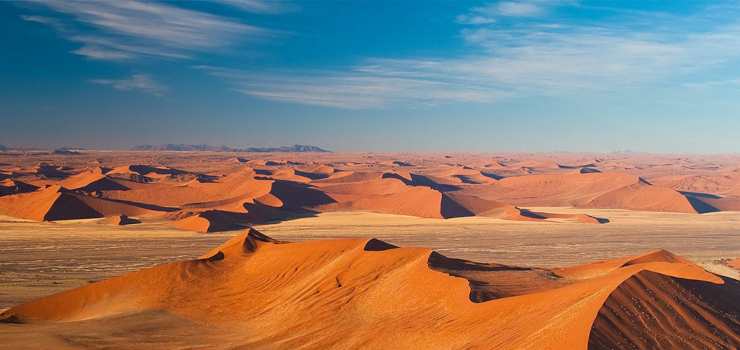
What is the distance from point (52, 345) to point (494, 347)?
9828 mm

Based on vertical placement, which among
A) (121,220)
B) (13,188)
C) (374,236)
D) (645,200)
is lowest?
(13,188)

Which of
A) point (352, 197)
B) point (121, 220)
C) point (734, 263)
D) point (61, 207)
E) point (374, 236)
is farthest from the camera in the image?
point (352, 197)

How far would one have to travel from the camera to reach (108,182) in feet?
218

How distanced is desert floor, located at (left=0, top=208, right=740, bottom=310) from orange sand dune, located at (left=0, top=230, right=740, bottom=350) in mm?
2764

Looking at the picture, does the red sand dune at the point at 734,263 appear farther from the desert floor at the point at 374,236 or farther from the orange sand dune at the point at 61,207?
the orange sand dune at the point at 61,207

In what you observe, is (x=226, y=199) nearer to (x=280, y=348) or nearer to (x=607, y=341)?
(x=280, y=348)

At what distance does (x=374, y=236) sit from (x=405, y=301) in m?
23.9

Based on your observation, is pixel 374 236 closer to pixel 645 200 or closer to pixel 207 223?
pixel 207 223

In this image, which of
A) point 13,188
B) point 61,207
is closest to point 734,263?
point 61,207

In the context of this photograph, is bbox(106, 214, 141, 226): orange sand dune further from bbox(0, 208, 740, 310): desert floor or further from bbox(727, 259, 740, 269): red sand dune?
bbox(727, 259, 740, 269): red sand dune

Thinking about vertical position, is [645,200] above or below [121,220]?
above

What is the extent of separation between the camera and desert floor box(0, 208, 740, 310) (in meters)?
25.8

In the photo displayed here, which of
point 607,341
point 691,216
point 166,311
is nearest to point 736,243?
point 691,216

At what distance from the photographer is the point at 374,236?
39.1 metres
